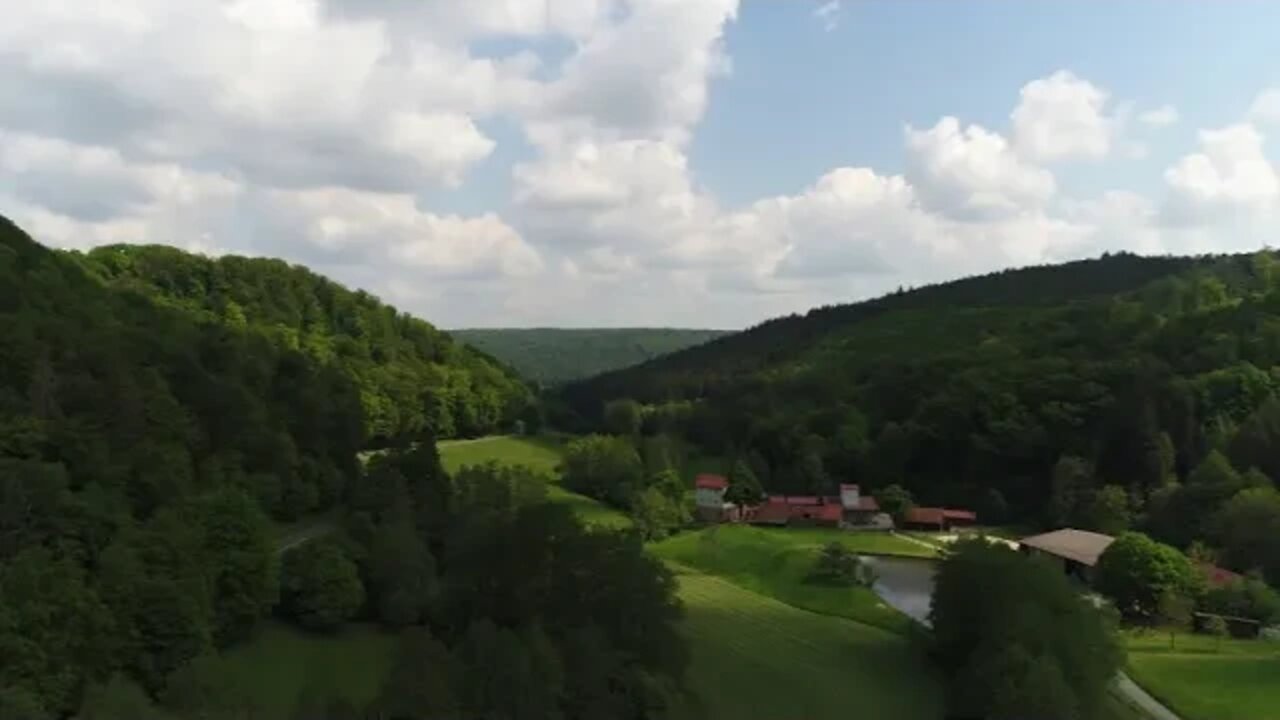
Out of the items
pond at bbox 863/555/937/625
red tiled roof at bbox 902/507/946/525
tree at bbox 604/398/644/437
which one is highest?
tree at bbox 604/398/644/437

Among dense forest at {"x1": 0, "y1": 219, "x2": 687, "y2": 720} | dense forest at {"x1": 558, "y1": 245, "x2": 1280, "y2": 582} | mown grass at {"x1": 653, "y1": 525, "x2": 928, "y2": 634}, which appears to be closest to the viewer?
dense forest at {"x1": 0, "y1": 219, "x2": 687, "y2": 720}

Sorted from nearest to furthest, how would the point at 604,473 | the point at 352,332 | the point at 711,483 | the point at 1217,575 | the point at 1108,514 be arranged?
the point at 1217,575
the point at 1108,514
the point at 604,473
the point at 711,483
the point at 352,332

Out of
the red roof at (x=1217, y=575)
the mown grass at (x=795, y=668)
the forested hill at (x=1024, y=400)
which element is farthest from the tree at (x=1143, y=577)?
the forested hill at (x=1024, y=400)

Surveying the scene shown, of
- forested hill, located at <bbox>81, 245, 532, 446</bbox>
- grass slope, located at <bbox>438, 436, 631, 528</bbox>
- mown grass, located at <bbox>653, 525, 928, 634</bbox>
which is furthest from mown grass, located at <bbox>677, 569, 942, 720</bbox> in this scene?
forested hill, located at <bbox>81, 245, 532, 446</bbox>

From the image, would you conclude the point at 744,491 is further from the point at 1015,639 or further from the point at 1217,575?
the point at 1015,639

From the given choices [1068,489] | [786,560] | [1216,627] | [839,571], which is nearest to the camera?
[1216,627]

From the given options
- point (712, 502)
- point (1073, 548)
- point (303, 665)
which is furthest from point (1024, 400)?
point (303, 665)

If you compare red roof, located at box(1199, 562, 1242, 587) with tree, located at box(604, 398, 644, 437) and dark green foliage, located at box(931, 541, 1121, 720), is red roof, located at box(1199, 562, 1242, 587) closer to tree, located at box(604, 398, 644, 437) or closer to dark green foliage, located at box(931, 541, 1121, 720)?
dark green foliage, located at box(931, 541, 1121, 720)
